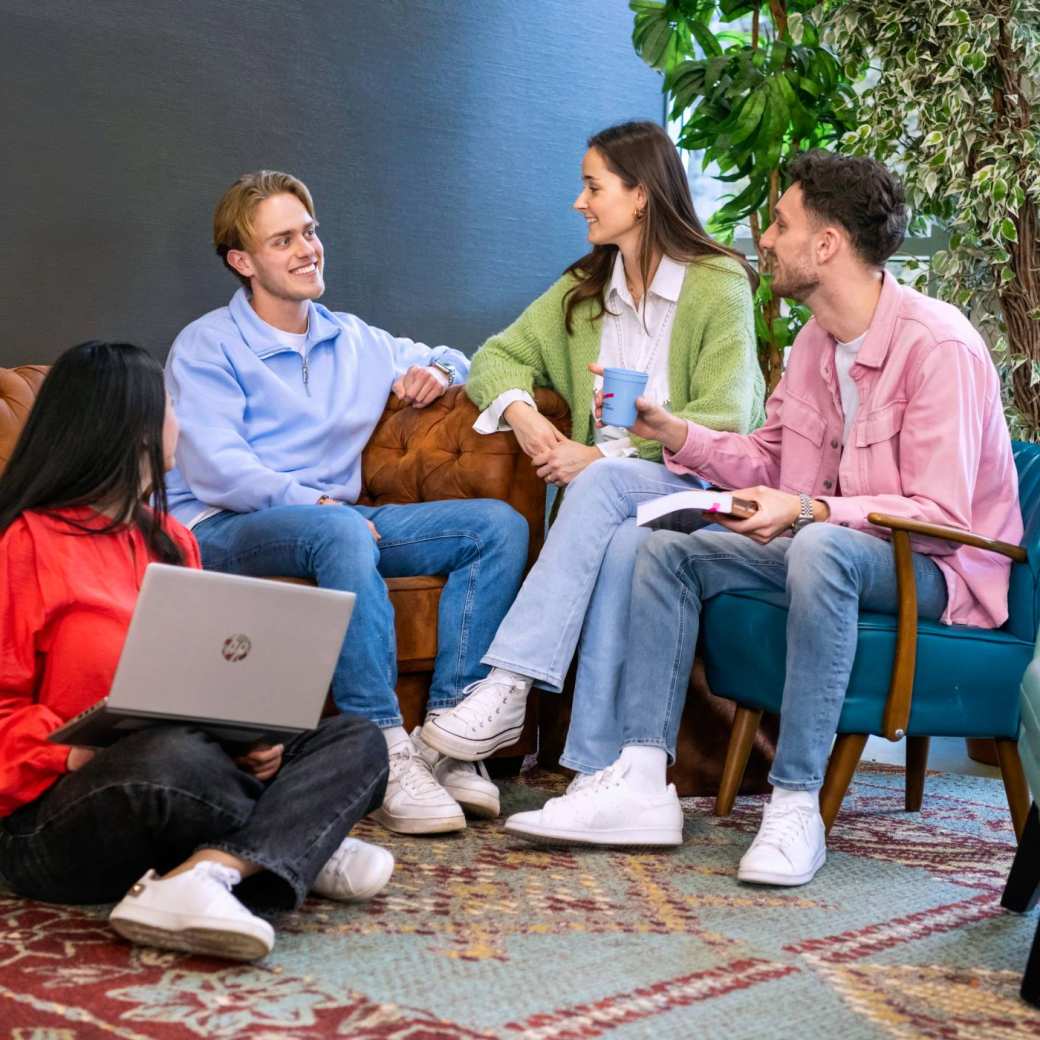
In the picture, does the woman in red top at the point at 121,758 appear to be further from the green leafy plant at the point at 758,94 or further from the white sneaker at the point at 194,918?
the green leafy plant at the point at 758,94

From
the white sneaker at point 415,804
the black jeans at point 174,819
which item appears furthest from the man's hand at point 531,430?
the black jeans at point 174,819

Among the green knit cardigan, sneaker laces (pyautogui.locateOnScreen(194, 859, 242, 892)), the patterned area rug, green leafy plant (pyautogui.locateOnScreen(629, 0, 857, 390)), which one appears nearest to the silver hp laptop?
sneaker laces (pyautogui.locateOnScreen(194, 859, 242, 892))

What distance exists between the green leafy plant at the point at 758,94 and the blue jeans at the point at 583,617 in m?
1.42

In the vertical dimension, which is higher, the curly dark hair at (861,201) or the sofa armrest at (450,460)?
the curly dark hair at (861,201)

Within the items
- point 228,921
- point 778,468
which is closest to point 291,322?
point 778,468

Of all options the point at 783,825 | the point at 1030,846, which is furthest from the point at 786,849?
the point at 1030,846

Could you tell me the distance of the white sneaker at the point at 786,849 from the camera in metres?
2.30

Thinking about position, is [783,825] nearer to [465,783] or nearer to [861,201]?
[465,783]

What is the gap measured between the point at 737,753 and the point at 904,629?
1.56 feet

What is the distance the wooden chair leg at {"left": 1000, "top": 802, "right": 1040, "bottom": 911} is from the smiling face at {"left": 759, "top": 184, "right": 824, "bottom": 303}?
1072mm

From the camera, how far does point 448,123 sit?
436cm

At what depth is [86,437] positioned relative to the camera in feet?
6.72

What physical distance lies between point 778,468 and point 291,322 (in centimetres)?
114

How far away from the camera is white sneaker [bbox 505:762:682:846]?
246cm
